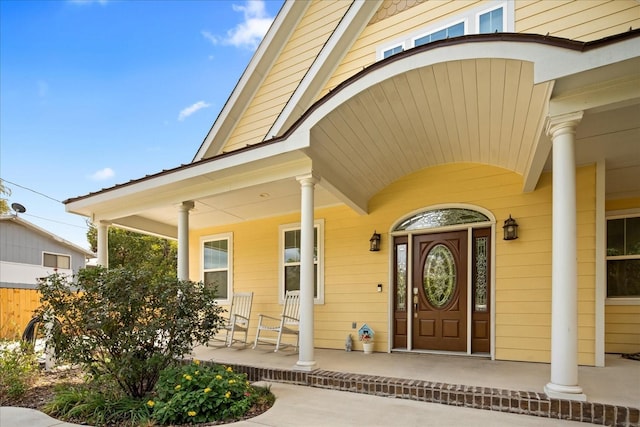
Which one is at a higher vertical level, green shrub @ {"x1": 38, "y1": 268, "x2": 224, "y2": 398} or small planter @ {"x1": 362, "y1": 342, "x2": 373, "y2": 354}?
green shrub @ {"x1": 38, "y1": 268, "x2": 224, "y2": 398}

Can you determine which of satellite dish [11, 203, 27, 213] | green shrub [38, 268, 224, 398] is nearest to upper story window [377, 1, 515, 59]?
green shrub [38, 268, 224, 398]

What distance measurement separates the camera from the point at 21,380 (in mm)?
4020

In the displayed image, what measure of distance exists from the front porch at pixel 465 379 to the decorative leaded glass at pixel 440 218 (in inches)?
72.6

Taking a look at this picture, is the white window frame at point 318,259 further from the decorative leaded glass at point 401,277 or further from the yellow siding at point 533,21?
the yellow siding at point 533,21

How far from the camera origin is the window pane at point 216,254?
777 centimetres

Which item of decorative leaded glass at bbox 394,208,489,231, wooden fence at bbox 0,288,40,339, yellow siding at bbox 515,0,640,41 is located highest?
yellow siding at bbox 515,0,640,41

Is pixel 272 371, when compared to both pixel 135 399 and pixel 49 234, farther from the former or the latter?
pixel 49 234

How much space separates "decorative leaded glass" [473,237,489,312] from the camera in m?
5.09

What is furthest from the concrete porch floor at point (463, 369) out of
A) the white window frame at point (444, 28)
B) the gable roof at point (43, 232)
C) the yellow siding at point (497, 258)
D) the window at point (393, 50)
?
the gable roof at point (43, 232)

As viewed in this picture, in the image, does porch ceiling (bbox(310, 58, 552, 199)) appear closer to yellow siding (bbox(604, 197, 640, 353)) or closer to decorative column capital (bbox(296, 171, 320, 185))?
decorative column capital (bbox(296, 171, 320, 185))

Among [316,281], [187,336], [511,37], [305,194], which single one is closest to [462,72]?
[511,37]

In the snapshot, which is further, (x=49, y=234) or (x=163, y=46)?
(x=49, y=234)

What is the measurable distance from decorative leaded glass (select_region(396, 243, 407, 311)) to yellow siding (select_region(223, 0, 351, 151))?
340 centimetres

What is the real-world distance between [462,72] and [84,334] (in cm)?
431
